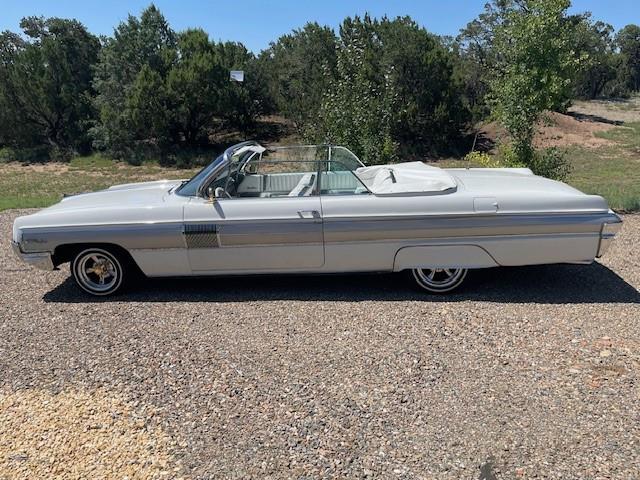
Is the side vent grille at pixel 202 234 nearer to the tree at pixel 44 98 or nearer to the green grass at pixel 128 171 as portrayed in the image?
the green grass at pixel 128 171

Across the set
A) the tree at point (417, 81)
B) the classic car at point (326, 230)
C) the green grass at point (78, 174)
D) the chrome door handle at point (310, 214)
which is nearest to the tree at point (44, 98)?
the green grass at point (78, 174)

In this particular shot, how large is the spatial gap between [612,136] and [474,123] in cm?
817

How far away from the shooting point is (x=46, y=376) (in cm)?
367

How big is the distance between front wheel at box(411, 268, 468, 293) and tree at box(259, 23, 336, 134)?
24.0 m

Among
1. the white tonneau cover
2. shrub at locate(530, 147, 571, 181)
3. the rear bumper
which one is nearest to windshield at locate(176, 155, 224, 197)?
the white tonneau cover

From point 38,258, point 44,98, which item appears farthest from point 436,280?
point 44,98

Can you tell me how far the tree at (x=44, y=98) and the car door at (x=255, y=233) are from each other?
30.2m

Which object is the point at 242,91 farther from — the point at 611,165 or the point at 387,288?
the point at 387,288

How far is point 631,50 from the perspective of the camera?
7288 centimetres

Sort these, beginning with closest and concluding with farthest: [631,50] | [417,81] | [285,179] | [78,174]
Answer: [285,179] → [78,174] → [417,81] → [631,50]

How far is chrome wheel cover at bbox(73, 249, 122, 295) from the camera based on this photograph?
5040 millimetres

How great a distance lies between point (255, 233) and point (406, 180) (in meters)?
1.56

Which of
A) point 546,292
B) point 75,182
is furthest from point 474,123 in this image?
point 546,292

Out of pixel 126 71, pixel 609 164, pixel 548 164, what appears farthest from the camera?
pixel 126 71
